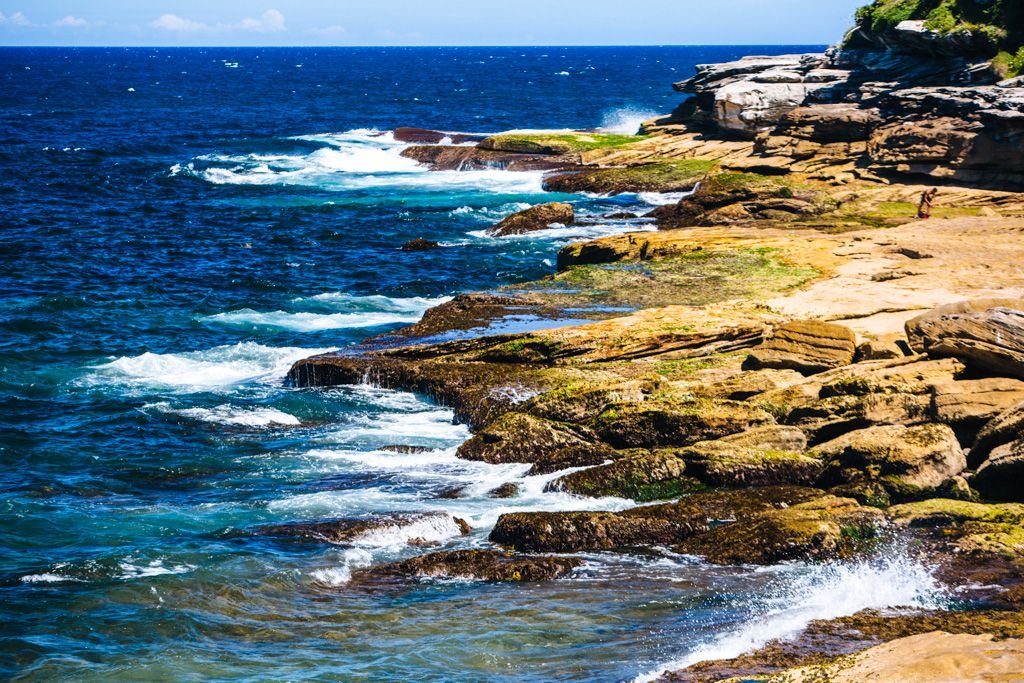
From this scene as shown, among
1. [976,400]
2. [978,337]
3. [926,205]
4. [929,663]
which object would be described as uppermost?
[926,205]

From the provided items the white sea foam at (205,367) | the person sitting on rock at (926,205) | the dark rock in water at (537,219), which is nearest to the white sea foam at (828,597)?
the white sea foam at (205,367)

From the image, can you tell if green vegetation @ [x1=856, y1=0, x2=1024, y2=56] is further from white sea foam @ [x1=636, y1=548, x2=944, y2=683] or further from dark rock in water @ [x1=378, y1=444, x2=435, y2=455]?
white sea foam @ [x1=636, y1=548, x2=944, y2=683]

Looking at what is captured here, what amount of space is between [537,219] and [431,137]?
106 feet

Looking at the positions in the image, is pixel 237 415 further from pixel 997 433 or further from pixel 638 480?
pixel 997 433

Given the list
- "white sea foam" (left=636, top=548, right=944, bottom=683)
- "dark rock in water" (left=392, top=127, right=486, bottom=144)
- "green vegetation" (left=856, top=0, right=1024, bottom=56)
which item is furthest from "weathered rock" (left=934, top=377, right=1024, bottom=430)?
"dark rock in water" (left=392, top=127, right=486, bottom=144)

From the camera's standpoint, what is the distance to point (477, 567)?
17359 millimetres

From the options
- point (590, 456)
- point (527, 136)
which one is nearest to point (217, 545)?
point (590, 456)

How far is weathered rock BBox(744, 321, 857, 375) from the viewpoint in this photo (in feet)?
74.0

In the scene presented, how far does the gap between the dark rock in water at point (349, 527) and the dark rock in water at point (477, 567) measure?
44.7 inches

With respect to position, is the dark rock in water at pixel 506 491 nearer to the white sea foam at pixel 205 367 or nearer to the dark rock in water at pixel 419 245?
the white sea foam at pixel 205 367

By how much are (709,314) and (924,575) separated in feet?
38.6

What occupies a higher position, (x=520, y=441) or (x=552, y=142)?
(x=552, y=142)

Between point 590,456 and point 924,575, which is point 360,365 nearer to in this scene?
point 590,456

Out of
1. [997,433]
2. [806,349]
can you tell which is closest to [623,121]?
[806,349]
